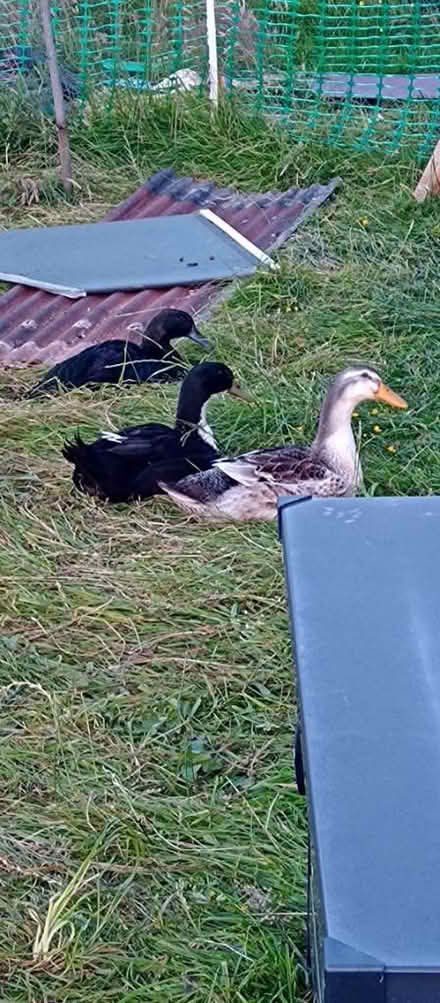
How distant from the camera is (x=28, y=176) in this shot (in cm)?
892

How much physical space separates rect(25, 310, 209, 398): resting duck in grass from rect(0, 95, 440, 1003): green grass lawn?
0.09 meters

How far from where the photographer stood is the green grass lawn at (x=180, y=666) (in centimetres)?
326

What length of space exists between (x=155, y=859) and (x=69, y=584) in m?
1.48

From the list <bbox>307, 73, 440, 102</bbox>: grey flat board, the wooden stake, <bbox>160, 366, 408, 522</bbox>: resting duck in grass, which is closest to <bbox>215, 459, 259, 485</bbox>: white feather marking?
<bbox>160, 366, 408, 522</bbox>: resting duck in grass

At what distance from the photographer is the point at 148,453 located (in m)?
5.29

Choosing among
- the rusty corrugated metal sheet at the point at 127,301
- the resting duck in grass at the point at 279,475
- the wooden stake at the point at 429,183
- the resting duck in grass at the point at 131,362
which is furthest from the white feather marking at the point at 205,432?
the wooden stake at the point at 429,183

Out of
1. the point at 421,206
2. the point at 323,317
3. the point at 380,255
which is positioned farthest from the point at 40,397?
the point at 421,206

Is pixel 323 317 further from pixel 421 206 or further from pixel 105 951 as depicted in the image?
pixel 105 951

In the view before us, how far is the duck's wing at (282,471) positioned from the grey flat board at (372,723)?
108 inches

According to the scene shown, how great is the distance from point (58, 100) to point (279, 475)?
413 centimetres

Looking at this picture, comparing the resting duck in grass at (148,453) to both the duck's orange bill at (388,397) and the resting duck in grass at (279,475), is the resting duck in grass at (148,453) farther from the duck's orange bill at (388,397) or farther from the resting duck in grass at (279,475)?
the duck's orange bill at (388,397)

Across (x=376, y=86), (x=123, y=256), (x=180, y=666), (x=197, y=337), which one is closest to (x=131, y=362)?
(x=197, y=337)

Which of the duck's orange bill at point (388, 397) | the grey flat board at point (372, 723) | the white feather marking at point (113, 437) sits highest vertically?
the grey flat board at point (372, 723)

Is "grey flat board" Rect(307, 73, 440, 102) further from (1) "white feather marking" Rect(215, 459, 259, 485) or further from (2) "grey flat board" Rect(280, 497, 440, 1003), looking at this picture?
(2) "grey flat board" Rect(280, 497, 440, 1003)
